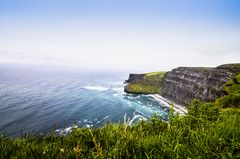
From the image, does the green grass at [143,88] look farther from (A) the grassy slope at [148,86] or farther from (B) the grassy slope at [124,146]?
(B) the grassy slope at [124,146]

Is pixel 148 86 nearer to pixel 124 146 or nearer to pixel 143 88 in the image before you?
pixel 143 88

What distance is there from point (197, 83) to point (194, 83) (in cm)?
275

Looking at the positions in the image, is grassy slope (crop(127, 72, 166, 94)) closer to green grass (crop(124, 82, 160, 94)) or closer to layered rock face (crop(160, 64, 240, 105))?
green grass (crop(124, 82, 160, 94))

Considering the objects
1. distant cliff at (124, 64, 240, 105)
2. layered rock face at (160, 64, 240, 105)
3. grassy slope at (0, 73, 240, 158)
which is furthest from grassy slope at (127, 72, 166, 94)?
grassy slope at (0, 73, 240, 158)

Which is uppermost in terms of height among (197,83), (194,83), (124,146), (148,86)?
(124,146)

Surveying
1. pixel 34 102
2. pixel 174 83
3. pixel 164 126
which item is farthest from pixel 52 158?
pixel 174 83

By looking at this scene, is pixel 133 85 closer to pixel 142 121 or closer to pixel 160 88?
pixel 160 88

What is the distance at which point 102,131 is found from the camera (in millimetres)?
7137

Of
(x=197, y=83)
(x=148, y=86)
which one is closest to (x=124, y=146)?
(x=197, y=83)

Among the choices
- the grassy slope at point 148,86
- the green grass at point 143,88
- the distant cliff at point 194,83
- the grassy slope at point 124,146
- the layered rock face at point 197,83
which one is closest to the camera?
the grassy slope at point 124,146

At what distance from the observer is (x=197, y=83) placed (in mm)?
118000

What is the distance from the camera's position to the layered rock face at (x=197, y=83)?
10181cm

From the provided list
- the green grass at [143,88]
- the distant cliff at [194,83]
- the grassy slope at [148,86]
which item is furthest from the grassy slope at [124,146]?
the grassy slope at [148,86]

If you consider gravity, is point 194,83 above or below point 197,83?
below
